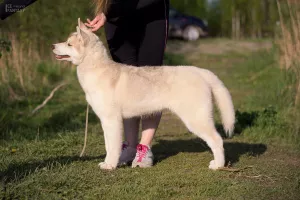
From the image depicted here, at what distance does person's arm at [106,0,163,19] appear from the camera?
459cm

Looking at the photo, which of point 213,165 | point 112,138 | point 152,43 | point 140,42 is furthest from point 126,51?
point 213,165

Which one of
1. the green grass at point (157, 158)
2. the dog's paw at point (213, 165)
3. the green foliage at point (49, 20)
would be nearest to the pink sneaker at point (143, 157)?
the green grass at point (157, 158)

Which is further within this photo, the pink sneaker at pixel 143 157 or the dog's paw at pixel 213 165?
the pink sneaker at pixel 143 157

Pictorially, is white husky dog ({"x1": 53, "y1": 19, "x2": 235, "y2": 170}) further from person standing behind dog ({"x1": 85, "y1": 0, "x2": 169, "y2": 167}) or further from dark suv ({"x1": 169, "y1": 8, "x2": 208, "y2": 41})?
dark suv ({"x1": 169, "y1": 8, "x2": 208, "y2": 41})

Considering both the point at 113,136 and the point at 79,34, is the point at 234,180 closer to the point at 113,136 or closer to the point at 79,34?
the point at 113,136

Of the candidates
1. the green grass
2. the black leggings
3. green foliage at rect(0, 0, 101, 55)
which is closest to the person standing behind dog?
the black leggings

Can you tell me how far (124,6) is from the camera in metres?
4.62

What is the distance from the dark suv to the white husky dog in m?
13.7

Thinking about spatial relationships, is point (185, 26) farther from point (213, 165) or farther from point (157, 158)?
point (213, 165)

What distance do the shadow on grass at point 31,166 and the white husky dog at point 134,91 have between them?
39 cm

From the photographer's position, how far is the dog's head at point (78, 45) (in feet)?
14.5

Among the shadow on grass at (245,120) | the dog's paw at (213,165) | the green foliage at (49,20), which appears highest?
the green foliage at (49,20)

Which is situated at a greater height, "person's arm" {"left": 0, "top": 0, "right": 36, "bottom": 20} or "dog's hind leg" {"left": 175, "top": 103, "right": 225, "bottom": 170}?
"person's arm" {"left": 0, "top": 0, "right": 36, "bottom": 20}

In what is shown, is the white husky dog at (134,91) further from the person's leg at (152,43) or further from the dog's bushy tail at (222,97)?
the person's leg at (152,43)
